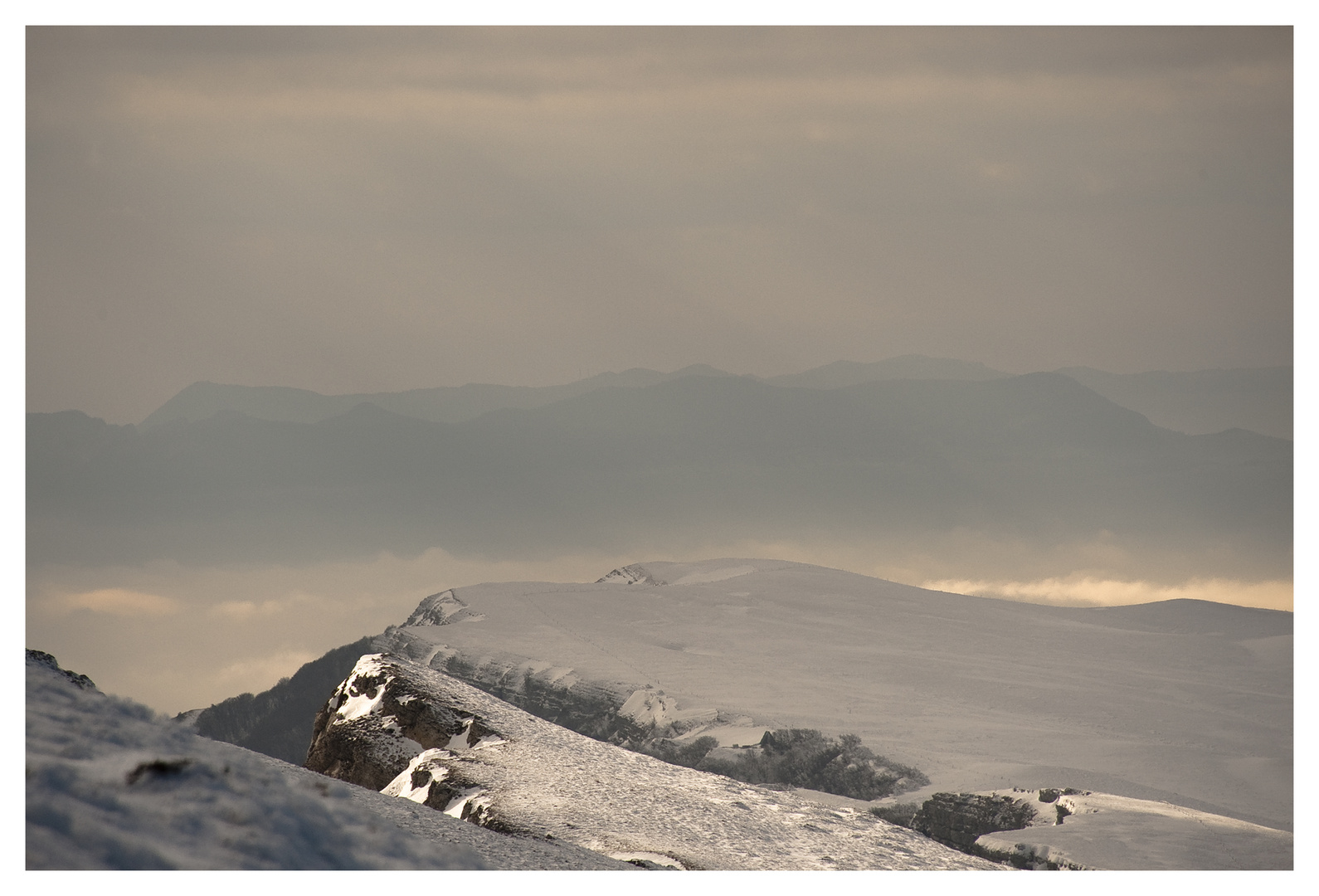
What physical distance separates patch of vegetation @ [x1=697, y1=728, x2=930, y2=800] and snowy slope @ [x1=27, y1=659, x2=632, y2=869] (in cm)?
1884

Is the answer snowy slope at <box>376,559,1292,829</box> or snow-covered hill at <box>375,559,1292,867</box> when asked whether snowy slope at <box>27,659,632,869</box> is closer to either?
snow-covered hill at <box>375,559,1292,867</box>

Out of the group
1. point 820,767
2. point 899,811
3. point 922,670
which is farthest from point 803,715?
point 922,670

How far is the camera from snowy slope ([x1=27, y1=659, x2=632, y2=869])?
33.4 feet

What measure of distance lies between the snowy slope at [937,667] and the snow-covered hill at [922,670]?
89 millimetres

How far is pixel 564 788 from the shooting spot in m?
17.8

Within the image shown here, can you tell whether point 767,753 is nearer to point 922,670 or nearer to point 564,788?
point 922,670

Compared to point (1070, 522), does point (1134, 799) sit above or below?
below

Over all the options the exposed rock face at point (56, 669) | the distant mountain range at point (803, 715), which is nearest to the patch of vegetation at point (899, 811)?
the distant mountain range at point (803, 715)

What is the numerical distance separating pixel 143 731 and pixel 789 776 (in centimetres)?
2190

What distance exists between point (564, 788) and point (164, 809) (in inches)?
325

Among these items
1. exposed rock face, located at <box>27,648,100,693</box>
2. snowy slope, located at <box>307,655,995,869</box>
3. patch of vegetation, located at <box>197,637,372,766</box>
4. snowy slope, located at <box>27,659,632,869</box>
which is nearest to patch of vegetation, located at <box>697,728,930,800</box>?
snowy slope, located at <box>307,655,995,869</box>
